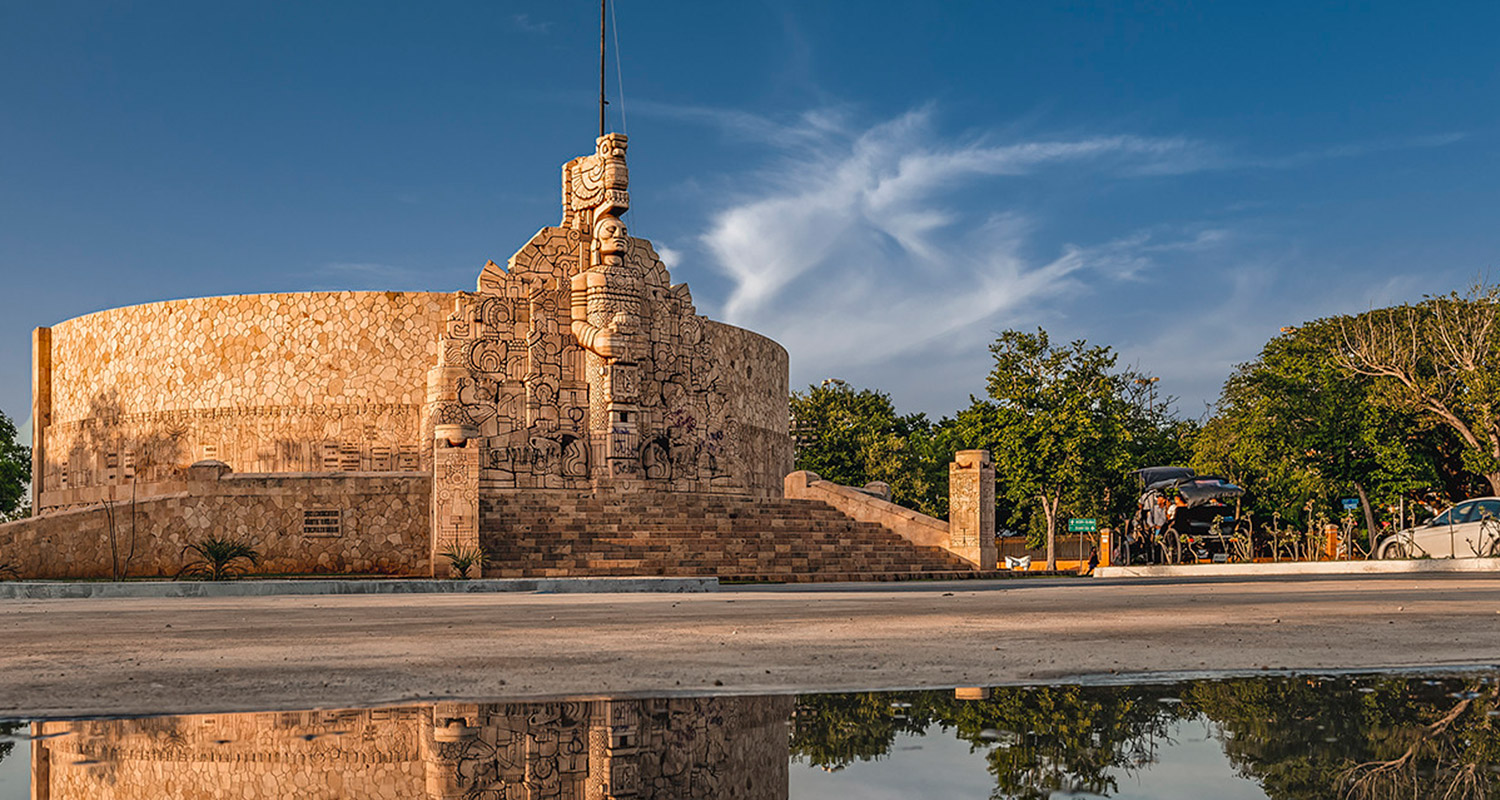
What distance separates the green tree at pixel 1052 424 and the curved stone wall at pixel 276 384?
63.5 ft

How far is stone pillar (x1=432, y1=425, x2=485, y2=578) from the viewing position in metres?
25.4

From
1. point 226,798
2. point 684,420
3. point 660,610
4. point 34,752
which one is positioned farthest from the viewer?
point 684,420

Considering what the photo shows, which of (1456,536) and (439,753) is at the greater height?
(439,753)

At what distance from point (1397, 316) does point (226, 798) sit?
50139 millimetres

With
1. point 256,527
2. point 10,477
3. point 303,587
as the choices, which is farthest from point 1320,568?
point 10,477

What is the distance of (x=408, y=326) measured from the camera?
39906 millimetres

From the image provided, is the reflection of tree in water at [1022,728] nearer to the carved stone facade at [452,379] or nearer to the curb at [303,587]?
the curb at [303,587]

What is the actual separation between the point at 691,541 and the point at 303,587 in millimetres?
10270

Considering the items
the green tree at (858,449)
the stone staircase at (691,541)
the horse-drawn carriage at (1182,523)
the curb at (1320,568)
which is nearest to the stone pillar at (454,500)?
the stone staircase at (691,541)

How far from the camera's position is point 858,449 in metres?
62.6

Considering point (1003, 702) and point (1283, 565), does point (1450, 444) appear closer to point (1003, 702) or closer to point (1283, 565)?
point (1283, 565)

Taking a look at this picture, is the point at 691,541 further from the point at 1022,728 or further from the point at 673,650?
the point at 1022,728

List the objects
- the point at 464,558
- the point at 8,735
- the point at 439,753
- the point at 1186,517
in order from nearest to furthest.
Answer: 1. the point at 439,753
2. the point at 8,735
3. the point at 464,558
4. the point at 1186,517

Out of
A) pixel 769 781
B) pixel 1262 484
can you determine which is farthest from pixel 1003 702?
pixel 1262 484
